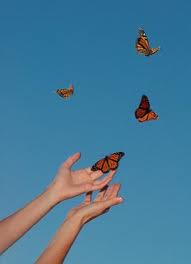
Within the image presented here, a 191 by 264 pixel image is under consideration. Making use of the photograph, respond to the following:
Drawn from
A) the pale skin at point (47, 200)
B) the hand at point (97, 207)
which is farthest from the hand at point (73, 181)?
the hand at point (97, 207)

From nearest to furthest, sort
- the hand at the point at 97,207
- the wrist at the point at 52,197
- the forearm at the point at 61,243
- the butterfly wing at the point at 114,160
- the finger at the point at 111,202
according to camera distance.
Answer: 1. the forearm at the point at 61,243
2. the hand at the point at 97,207
3. the finger at the point at 111,202
4. the wrist at the point at 52,197
5. the butterfly wing at the point at 114,160

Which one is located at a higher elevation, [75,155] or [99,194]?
[75,155]

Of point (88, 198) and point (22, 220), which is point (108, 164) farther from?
point (22, 220)

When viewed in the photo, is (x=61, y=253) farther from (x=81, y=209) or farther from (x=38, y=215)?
(x=38, y=215)

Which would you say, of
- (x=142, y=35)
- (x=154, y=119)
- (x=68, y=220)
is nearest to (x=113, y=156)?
(x=68, y=220)

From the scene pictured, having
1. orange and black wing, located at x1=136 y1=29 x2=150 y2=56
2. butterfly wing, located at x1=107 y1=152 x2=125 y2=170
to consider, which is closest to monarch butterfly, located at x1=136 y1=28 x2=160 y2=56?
orange and black wing, located at x1=136 y1=29 x2=150 y2=56

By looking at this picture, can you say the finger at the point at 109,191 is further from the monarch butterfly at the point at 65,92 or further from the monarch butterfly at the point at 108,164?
the monarch butterfly at the point at 65,92
